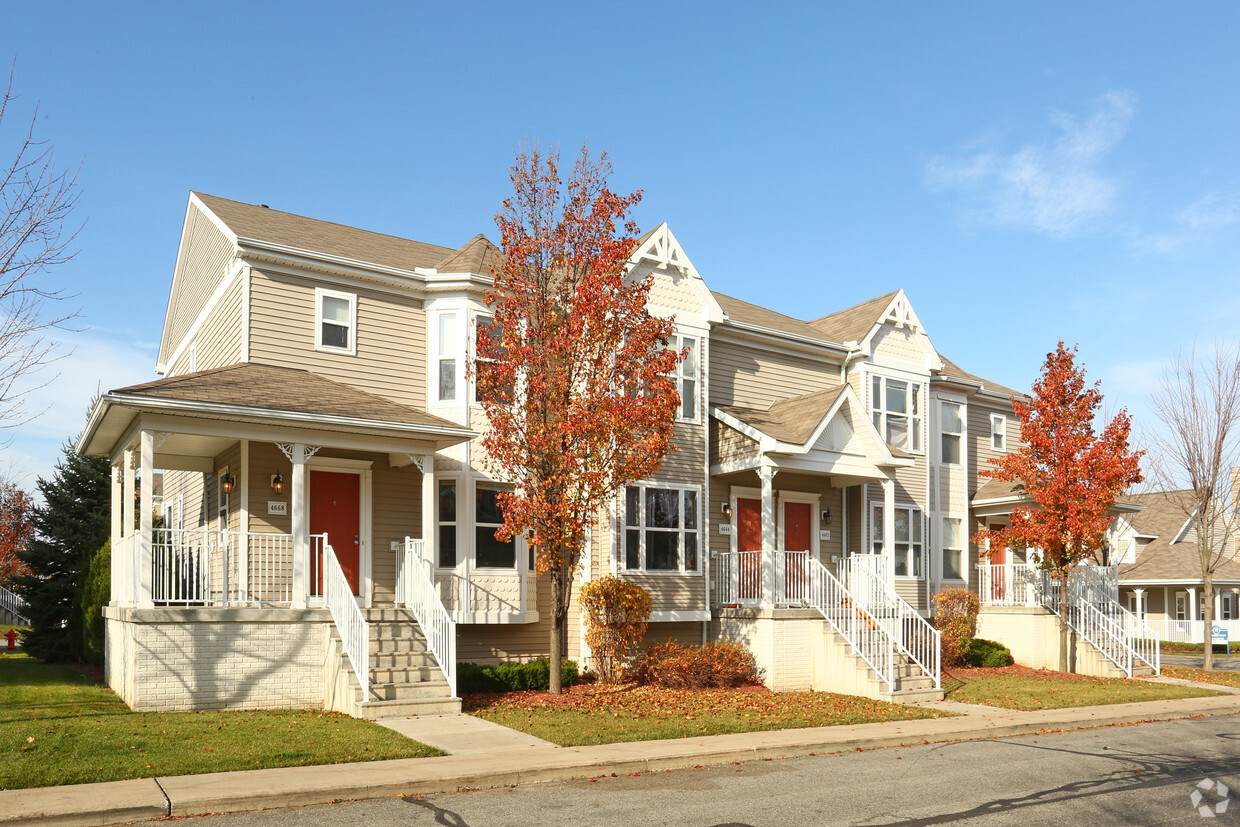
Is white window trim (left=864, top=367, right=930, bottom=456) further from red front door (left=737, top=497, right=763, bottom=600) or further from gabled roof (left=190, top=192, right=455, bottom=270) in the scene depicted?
gabled roof (left=190, top=192, right=455, bottom=270)

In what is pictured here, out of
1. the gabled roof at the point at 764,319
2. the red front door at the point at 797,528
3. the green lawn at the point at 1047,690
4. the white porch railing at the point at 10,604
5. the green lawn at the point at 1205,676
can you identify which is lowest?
the white porch railing at the point at 10,604

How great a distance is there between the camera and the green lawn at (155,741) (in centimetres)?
980

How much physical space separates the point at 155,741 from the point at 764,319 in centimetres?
1615

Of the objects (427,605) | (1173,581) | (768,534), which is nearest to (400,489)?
(427,605)

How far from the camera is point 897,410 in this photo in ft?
79.4

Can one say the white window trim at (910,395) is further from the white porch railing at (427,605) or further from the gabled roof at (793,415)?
the white porch railing at (427,605)

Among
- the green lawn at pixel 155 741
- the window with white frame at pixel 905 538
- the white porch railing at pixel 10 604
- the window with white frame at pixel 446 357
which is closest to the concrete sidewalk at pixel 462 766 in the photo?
A: the green lawn at pixel 155 741

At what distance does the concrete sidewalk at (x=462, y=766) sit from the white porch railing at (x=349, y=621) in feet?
2.77

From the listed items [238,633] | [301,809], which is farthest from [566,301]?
[301,809]

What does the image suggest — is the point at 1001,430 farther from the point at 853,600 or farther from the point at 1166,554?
the point at 1166,554

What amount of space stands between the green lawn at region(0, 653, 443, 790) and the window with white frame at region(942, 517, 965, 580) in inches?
656

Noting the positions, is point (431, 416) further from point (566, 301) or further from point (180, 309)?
point (180, 309)

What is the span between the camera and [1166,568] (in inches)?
1638

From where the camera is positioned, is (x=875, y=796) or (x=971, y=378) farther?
(x=971, y=378)
